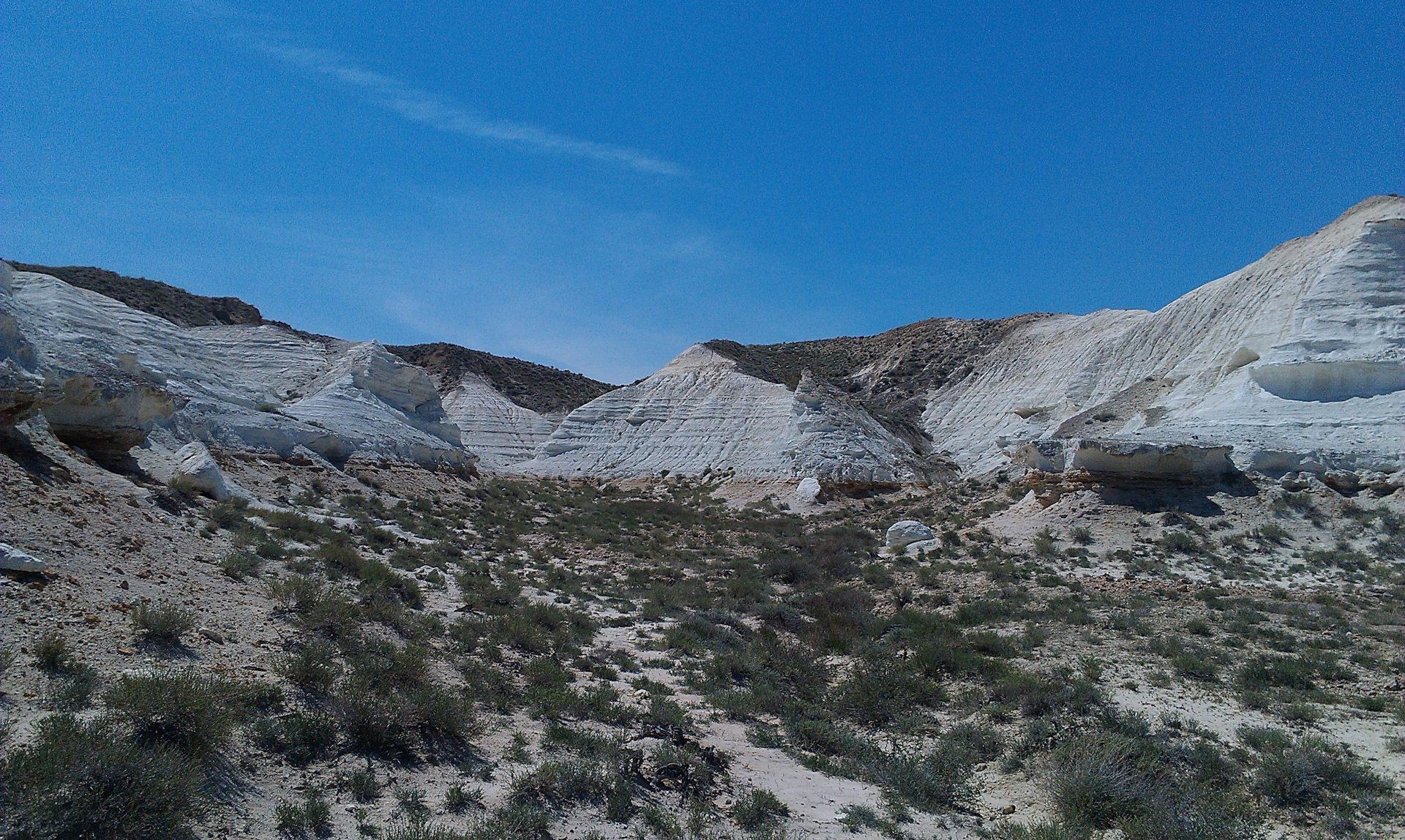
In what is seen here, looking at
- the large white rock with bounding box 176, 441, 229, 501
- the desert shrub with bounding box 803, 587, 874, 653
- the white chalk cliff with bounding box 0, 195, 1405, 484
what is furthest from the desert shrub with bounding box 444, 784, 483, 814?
the large white rock with bounding box 176, 441, 229, 501

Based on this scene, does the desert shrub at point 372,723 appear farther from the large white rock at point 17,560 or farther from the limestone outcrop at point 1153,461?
the limestone outcrop at point 1153,461

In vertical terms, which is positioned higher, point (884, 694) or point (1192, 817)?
point (1192, 817)

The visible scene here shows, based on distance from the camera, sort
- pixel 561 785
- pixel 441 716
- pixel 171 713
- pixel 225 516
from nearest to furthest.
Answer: pixel 171 713
pixel 561 785
pixel 441 716
pixel 225 516

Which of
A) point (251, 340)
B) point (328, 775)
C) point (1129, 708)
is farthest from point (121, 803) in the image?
point (251, 340)

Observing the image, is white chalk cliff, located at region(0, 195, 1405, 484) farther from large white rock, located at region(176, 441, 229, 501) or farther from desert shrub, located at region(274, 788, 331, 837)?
desert shrub, located at region(274, 788, 331, 837)

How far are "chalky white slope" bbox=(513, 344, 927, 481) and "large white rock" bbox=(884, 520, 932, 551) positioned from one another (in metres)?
11.1

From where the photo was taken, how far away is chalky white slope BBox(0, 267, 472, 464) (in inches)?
596

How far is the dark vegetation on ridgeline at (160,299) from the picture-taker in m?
42.5

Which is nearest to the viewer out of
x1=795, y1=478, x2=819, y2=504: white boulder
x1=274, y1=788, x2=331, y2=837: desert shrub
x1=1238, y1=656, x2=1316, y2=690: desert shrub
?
x1=274, y1=788, x2=331, y2=837: desert shrub

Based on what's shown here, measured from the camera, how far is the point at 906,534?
68.6 feet

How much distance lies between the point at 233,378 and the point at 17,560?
23.9m

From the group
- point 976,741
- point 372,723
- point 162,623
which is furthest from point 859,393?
point 162,623

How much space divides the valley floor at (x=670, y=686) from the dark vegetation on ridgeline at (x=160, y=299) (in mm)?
35300

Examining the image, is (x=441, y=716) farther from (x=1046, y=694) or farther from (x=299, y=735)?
(x=1046, y=694)
